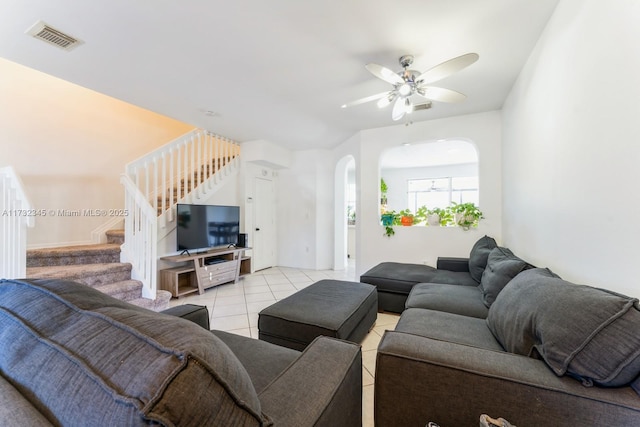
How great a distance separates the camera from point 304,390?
2.70 ft

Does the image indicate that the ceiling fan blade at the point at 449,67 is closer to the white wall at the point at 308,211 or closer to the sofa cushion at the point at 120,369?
the sofa cushion at the point at 120,369

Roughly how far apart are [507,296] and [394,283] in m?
1.44

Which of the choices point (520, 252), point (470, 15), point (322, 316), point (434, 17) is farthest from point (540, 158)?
point (322, 316)

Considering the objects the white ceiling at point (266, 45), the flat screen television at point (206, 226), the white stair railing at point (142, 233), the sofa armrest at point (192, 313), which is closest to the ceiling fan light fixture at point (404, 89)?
the white ceiling at point (266, 45)

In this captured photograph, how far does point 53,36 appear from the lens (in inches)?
78.8

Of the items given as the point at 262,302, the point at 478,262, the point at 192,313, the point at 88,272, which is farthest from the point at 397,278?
the point at 88,272

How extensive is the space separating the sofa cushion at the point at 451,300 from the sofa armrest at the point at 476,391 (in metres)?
0.90

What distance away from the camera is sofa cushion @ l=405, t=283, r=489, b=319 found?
1.91m

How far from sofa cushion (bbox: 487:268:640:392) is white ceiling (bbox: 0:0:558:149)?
185 cm

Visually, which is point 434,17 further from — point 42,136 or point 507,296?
point 42,136

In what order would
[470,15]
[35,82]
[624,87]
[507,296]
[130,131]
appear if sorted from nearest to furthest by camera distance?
1. [624,87]
2. [507,296]
3. [470,15]
4. [35,82]
5. [130,131]

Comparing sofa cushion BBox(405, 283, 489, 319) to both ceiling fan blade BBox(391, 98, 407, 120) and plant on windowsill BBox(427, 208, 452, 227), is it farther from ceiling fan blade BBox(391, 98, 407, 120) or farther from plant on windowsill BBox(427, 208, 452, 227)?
ceiling fan blade BBox(391, 98, 407, 120)

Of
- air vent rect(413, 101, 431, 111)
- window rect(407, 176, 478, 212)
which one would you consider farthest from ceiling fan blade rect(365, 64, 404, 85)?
window rect(407, 176, 478, 212)

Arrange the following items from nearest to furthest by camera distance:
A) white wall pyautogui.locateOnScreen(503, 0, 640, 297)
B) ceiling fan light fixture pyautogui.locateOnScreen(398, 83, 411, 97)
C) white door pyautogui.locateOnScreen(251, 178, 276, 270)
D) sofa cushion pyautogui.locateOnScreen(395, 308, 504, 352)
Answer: white wall pyautogui.locateOnScreen(503, 0, 640, 297) → sofa cushion pyautogui.locateOnScreen(395, 308, 504, 352) → ceiling fan light fixture pyautogui.locateOnScreen(398, 83, 411, 97) → white door pyautogui.locateOnScreen(251, 178, 276, 270)
